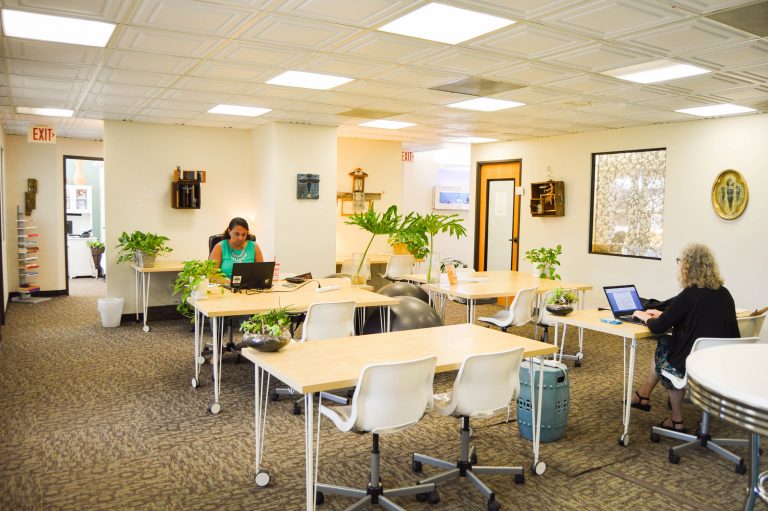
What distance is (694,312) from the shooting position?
157 inches

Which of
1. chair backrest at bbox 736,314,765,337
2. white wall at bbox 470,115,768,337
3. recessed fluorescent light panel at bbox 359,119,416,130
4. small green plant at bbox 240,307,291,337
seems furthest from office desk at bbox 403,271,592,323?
small green plant at bbox 240,307,291,337

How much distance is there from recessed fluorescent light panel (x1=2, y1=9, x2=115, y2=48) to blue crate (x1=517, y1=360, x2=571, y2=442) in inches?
142

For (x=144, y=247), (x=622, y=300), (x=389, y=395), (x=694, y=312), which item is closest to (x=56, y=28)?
(x=389, y=395)

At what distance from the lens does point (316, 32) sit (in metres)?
3.99

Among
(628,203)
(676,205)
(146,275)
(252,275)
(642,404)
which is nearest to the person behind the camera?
(642,404)

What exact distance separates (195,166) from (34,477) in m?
5.73

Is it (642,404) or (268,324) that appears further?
(642,404)

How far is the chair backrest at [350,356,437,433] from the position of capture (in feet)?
8.90

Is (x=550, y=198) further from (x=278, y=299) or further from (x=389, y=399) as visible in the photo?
(x=389, y=399)

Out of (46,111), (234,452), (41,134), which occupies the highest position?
(46,111)

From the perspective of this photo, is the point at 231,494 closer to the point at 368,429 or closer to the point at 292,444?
the point at 292,444

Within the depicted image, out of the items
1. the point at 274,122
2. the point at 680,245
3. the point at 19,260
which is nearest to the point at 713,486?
the point at 680,245

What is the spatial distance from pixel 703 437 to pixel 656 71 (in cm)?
285

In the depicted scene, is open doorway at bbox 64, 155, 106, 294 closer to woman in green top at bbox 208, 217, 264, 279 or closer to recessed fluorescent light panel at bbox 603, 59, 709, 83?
woman in green top at bbox 208, 217, 264, 279
